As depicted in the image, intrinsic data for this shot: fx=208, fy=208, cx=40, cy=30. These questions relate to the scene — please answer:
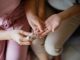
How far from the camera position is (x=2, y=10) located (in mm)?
914

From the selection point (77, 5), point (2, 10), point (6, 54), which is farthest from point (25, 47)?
point (77, 5)

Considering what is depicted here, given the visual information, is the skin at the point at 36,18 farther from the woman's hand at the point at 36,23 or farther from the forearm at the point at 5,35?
the forearm at the point at 5,35

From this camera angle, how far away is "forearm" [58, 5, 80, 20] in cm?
93

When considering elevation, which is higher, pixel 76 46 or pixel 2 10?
pixel 2 10

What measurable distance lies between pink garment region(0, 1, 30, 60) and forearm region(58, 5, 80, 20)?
17 centimetres

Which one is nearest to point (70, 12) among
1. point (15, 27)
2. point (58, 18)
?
point (58, 18)

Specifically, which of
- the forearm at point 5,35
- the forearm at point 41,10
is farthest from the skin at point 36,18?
the forearm at point 5,35

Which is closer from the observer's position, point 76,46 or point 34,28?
point 34,28

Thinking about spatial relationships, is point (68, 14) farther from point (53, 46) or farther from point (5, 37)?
point (5, 37)

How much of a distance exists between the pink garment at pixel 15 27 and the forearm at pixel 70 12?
174mm

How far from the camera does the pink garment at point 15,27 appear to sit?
0.92 meters

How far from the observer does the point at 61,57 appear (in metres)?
0.97

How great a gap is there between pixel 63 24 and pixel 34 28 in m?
0.15

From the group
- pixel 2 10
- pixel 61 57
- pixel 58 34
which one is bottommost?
pixel 61 57
